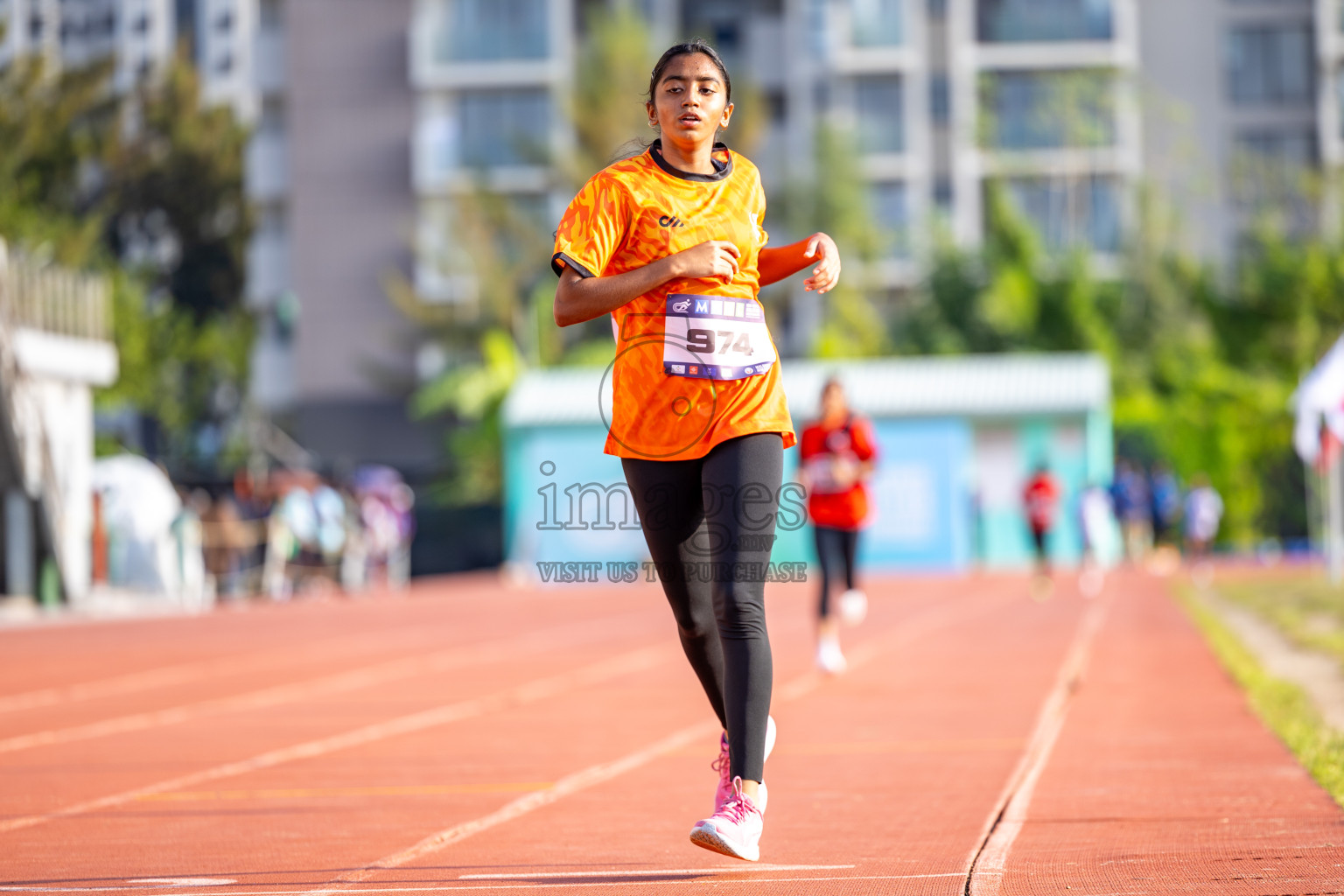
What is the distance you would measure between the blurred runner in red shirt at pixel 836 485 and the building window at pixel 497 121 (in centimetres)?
4108

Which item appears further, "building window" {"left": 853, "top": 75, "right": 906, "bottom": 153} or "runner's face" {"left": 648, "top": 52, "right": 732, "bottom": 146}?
"building window" {"left": 853, "top": 75, "right": 906, "bottom": 153}

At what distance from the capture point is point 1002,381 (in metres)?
36.0

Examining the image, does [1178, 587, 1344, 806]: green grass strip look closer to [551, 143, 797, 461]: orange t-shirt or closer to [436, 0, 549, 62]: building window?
[551, 143, 797, 461]: orange t-shirt

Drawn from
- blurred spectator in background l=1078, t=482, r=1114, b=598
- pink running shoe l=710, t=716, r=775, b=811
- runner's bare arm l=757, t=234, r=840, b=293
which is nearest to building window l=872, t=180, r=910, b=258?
blurred spectator in background l=1078, t=482, r=1114, b=598

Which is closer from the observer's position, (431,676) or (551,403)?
(431,676)

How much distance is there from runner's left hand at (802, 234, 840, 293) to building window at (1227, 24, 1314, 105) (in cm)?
5398

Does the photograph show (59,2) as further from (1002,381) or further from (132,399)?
(132,399)

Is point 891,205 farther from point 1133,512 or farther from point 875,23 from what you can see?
point 1133,512

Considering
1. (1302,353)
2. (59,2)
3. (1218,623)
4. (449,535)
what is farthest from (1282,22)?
(1218,623)

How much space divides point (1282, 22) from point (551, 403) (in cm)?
2930

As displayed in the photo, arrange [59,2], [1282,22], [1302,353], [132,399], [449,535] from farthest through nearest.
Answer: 1. [1282,22]
2. [132,399]
3. [449,535]
4. [1302,353]
5. [59,2]

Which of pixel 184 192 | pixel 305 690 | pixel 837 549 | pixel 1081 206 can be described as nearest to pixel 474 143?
pixel 184 192

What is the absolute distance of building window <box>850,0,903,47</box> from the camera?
53.3 m

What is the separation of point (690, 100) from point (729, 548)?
1.10m
